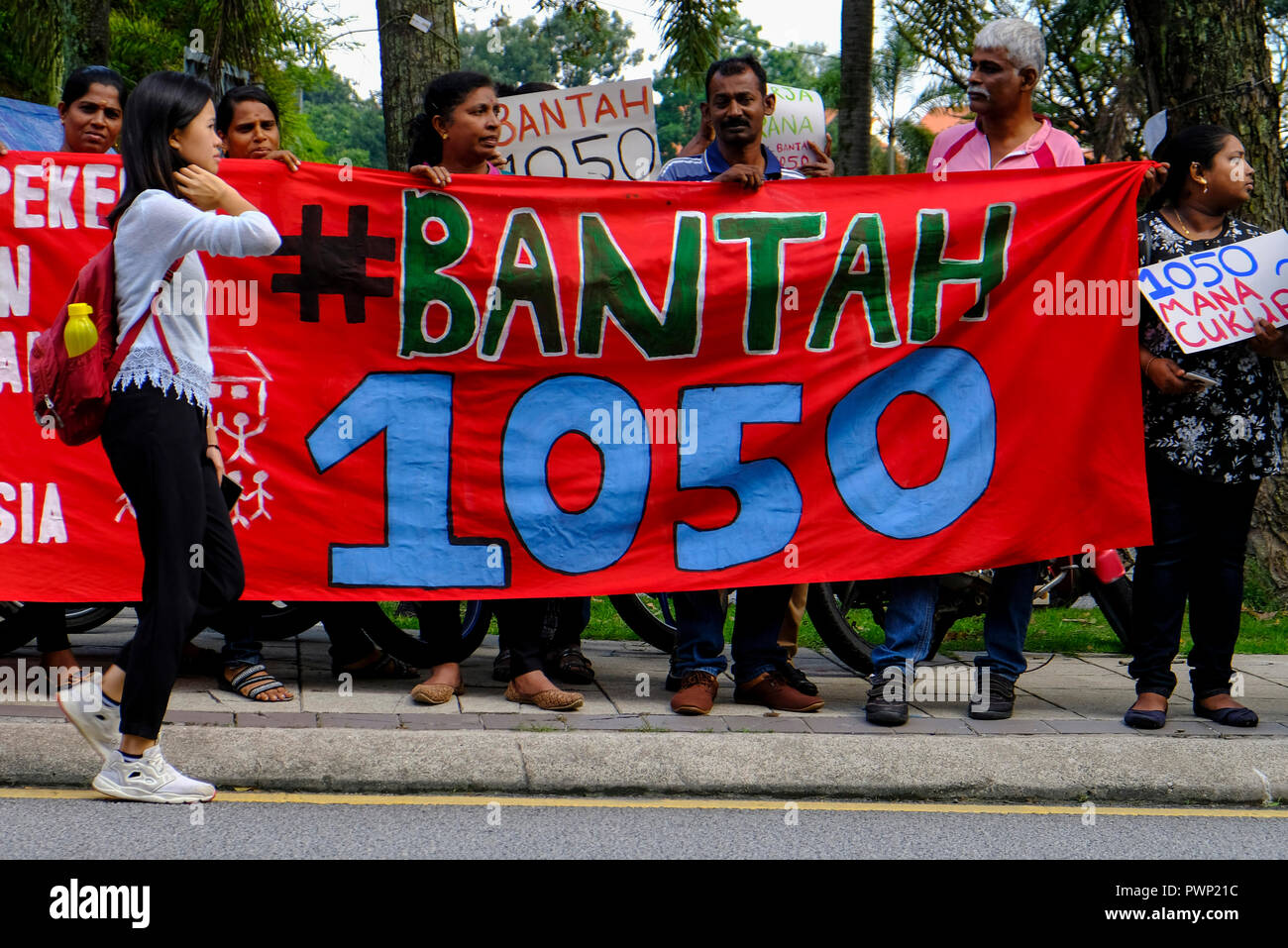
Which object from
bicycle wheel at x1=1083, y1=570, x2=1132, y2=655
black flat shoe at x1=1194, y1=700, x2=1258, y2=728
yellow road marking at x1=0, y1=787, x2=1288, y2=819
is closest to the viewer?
yellow road marking at x1=0, y1=787, x2=1288, y2=819

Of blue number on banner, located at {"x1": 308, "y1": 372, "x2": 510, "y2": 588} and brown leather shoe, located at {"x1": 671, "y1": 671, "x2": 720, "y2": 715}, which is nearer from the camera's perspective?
brown leather shoe, located at {"x1": 671, "y1": 671, "x2": 720, "y2": 715}

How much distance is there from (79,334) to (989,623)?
3.32 metres

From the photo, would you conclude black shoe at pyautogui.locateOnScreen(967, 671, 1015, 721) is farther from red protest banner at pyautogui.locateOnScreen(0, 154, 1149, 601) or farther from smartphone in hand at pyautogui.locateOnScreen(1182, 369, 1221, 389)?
smartphone in hand at pyautogui.locateOnScreen(1182, 369, 1221, 389)

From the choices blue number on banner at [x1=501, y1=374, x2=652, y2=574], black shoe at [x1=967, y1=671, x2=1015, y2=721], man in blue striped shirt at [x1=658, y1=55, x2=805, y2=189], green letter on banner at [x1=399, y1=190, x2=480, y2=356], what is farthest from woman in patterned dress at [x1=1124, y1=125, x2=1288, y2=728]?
green letter on banner at [x1=399, y1=190, x2=480, y2=356]

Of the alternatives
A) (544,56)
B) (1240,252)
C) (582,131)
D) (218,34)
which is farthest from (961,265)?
(544,56)

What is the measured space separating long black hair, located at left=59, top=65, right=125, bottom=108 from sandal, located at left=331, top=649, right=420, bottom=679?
7.68 feet

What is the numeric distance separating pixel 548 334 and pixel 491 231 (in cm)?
44

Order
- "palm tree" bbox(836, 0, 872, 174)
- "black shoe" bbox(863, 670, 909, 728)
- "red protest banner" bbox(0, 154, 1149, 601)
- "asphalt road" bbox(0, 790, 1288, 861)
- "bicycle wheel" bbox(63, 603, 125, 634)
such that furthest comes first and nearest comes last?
"palm tree" bbox(836, 0, 872, 174)
"bicycle wheel" bbox(63, 603, 125, 634)
"red protest banner" bbox(0, 154, 1149, 601)
"black shoe" bbox(863, 670, 909, 728)
"asphalt road" bbox(0, 790, 1288, 861)

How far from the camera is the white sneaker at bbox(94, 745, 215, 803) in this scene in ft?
13.0

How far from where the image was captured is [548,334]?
5.33 meters

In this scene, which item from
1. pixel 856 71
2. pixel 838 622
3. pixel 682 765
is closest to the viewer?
pixel 682 765

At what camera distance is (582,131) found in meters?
7.17

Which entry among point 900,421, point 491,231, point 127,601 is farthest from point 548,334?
point 127,601

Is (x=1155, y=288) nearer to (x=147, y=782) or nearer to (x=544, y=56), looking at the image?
(x=147, y=782)
